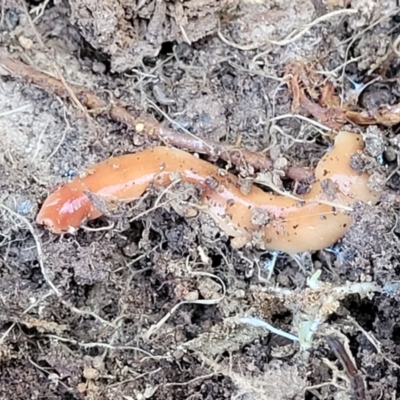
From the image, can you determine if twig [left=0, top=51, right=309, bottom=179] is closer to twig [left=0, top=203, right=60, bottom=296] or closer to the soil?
Result: the soil

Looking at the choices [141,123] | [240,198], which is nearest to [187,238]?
[240,198]

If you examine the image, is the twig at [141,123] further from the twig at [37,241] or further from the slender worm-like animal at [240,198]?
the twig at [37,241]

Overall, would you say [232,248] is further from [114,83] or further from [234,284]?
[114,83]

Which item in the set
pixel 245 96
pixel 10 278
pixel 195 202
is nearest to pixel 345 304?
pixel 195 202

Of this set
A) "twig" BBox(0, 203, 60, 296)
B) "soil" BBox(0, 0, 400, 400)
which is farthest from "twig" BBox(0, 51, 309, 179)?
"twig" BBox(0, 203, 60, 296)

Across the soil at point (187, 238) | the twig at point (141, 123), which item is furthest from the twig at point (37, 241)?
the twig at point (141, 123)

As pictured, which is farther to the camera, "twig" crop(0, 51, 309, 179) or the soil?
"twig" crop(0, 51, 309, 179)

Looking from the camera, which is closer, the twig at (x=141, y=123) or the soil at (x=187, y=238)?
the soil at (x=187, y=238)
